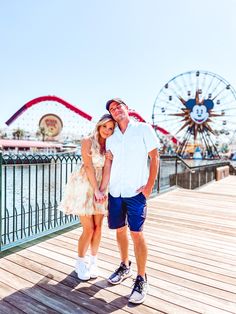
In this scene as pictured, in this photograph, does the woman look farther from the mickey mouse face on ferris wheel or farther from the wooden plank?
the mickey mouse face on ferris wheel

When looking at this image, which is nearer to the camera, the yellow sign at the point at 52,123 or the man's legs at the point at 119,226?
the man's legs at the point at 119,226

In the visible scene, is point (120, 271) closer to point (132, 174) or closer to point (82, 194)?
point (82, 194)

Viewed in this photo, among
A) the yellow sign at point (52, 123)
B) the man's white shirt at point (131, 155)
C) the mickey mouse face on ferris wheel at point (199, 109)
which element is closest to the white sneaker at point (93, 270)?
the man's white shirt at point (131, 155)

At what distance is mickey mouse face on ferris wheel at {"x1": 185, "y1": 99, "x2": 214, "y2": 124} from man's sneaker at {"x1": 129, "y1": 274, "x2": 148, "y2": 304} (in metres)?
24.5

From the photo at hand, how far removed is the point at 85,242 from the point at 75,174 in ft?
1.75

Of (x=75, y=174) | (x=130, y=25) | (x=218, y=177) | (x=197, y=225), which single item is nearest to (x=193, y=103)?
(x=130, y=25)

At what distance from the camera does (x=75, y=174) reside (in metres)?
2.21

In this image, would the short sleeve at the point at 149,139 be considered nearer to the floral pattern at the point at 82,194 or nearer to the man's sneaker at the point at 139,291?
the floral pattern at the point at 82,194

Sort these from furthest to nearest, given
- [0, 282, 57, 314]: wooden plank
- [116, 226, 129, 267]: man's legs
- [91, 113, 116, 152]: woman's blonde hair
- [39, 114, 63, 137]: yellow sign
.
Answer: [39, 114, 63, 137]: yellow sign → [116, 226, 129, 267]: man's legs → [91, 113, 116, 152]: woman's blonde hair → [0, 282, 57, 314]: wooden plank

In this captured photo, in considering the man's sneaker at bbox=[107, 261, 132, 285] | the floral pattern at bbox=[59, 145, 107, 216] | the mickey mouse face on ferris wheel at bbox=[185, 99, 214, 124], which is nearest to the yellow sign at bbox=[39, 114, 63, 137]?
the mickey mouse face on ferris wheel at bbox=[185, 99, 214, 124]

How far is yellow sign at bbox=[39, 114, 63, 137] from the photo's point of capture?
176ft

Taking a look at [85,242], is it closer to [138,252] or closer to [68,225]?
[138,252]

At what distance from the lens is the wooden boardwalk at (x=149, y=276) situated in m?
1.87

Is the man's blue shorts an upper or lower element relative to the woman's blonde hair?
lower
